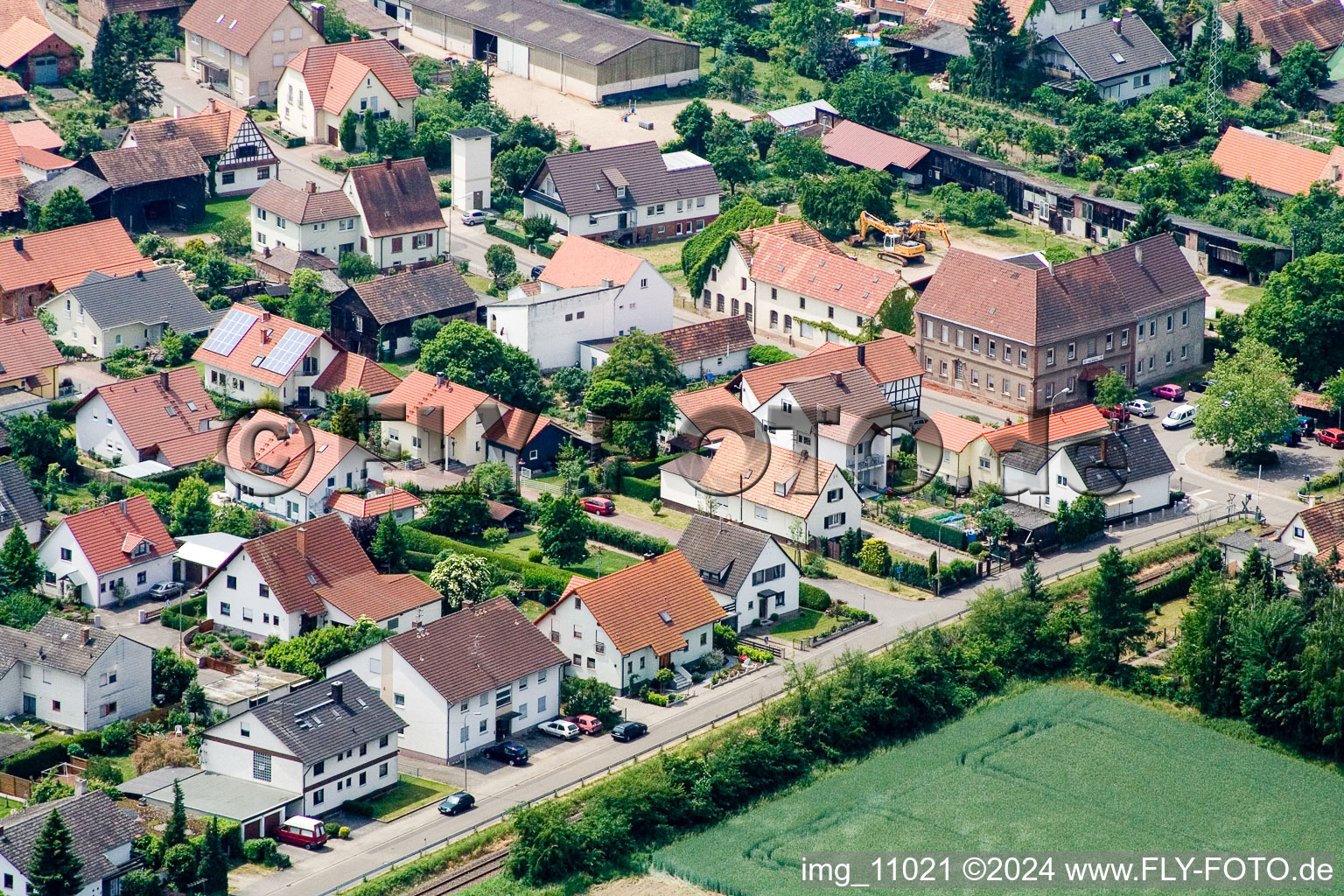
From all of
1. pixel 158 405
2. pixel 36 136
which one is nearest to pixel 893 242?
pixel 158 405

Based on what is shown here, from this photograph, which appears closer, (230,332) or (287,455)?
(287,455)

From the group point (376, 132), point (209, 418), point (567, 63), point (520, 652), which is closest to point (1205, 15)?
point (567, 63)

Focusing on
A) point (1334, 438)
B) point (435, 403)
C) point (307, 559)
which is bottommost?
point (1334, 438)

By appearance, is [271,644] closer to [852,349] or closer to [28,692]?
[28,692]

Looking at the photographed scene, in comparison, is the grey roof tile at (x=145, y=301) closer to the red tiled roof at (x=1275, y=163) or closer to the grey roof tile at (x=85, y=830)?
the grey roof tile at (x=85, y=830)

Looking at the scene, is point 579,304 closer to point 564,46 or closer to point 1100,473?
point 1100,473

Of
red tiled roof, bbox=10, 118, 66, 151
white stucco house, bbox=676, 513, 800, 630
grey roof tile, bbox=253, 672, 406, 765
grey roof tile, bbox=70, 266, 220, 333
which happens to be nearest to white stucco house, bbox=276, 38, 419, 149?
red tiled roof, bbox=10, 118, 66, 151

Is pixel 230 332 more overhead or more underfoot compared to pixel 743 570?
more overhead
